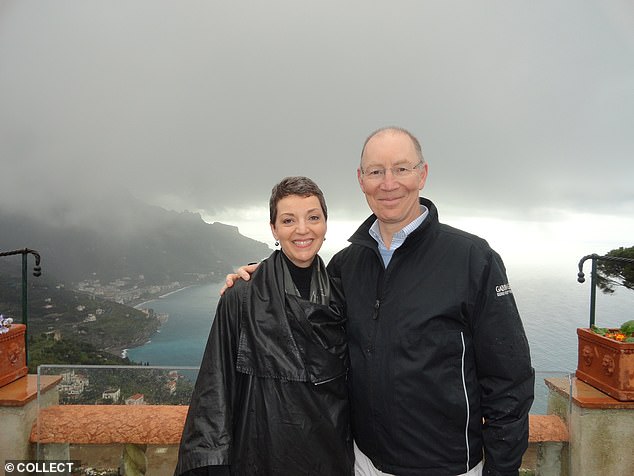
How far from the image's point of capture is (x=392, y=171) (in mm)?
1303

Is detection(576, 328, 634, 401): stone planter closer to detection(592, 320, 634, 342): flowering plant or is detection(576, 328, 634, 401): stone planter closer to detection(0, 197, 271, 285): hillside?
detection(592, 320, 634, 342): flowering plant

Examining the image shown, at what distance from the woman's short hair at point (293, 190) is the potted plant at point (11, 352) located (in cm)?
180

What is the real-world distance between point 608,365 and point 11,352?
130 inches

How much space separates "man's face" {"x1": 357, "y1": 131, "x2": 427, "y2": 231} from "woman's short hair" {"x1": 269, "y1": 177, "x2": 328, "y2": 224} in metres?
0.18

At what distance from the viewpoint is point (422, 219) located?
1347 millimetres

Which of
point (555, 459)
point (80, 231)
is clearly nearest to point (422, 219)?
point (555, 459)

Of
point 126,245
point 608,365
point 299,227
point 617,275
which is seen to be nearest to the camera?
point 299,227

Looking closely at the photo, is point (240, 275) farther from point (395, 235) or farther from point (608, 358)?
point (608, 358)

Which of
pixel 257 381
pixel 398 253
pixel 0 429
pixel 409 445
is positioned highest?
pixel 398 253

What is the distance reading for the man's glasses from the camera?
51.3 inches

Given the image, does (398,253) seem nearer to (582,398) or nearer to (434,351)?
(434,351)

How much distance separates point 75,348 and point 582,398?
4.70 m

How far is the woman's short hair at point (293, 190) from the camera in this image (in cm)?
131

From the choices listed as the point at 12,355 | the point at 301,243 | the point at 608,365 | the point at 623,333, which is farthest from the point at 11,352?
the point at 623,333
